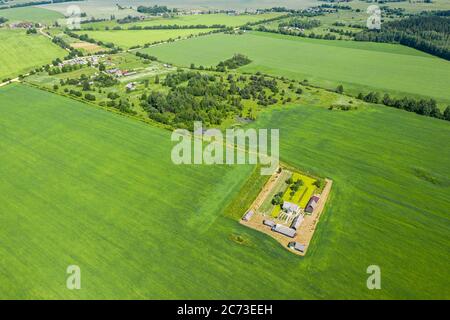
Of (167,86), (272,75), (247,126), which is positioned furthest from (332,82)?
(167,86)

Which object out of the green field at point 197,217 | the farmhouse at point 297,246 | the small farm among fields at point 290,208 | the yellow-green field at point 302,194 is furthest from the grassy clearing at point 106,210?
the yellow-green field at point 302,194

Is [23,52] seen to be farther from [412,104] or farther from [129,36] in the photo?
[412,104]

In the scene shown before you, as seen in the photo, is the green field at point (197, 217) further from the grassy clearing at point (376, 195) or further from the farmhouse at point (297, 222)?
the farmhouse at point (297, 222)

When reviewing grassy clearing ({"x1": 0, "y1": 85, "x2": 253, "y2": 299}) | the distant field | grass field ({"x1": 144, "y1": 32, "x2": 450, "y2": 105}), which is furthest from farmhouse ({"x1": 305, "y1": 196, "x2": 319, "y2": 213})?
the distant field

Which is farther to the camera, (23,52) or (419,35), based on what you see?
(419,35)

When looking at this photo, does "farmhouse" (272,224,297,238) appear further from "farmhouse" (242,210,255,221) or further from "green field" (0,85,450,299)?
"farmhouse" (242,210,255,221)

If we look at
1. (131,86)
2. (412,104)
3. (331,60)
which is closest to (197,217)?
(131,86)
